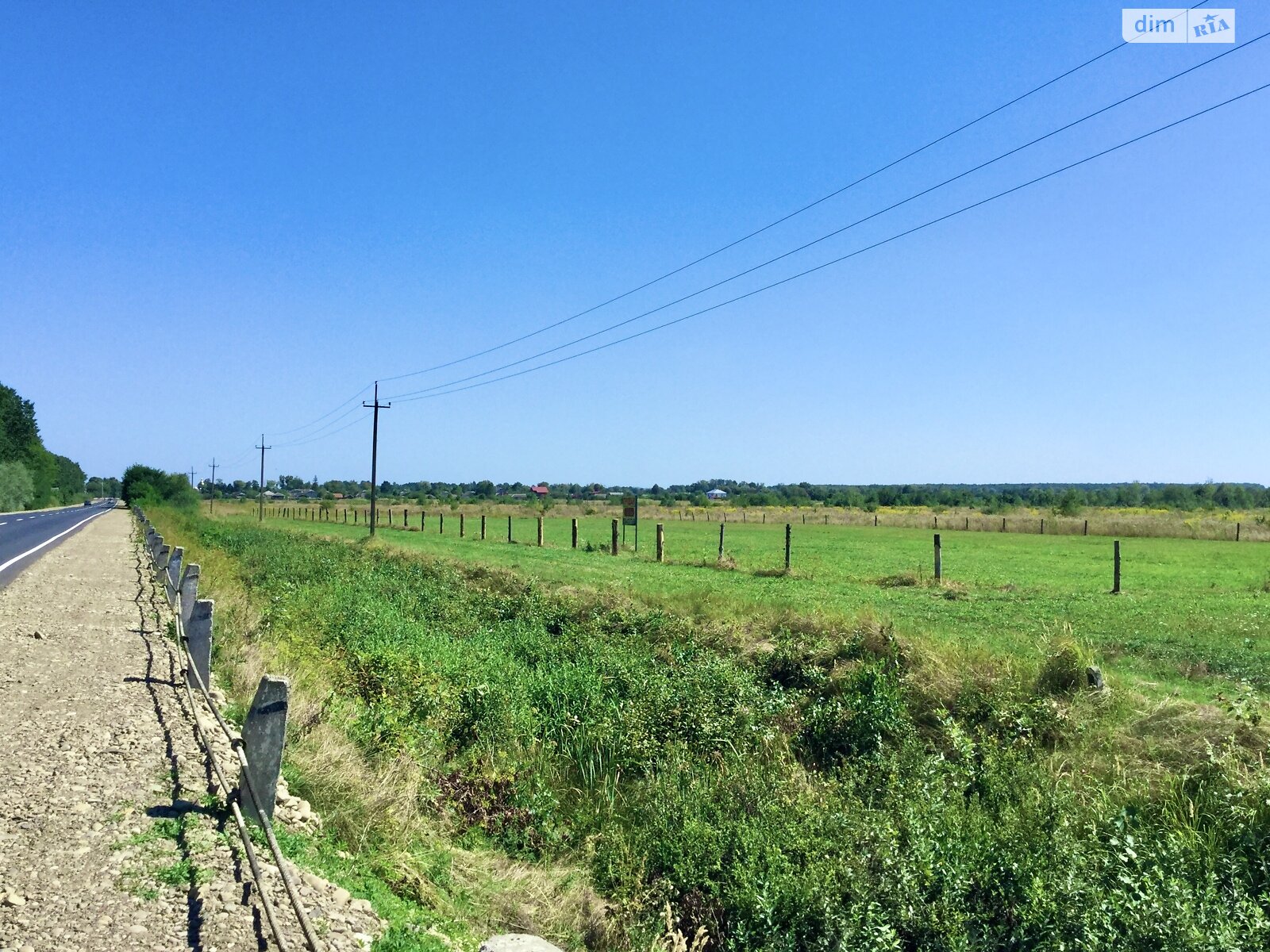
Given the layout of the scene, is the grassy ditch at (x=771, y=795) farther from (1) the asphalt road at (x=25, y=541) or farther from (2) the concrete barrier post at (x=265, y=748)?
(1) the asphalt road at (x=25, y=541)

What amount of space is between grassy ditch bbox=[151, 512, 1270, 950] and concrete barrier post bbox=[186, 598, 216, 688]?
39.6 inches

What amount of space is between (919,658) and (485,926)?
25.8ft

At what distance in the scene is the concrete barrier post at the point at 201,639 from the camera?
834 centimetres

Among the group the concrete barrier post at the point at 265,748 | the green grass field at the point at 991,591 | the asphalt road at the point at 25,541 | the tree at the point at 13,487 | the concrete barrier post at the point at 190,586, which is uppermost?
the tree at the point at 13,487

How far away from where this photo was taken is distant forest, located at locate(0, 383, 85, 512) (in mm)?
92438

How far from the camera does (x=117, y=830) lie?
5.37 metres

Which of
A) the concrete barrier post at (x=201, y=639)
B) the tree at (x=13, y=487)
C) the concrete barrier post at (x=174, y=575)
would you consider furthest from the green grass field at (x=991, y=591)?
the tree at (x=13, y=487)

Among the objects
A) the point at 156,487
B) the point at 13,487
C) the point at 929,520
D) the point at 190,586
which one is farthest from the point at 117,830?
the point at 13,487

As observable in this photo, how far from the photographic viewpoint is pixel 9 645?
1092cm

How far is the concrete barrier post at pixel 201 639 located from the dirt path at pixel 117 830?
35 cm

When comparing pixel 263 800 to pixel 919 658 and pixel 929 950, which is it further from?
pixel 919 658

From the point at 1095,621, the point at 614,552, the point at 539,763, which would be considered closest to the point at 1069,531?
the point at 614,552

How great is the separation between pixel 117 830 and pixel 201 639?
128 inches

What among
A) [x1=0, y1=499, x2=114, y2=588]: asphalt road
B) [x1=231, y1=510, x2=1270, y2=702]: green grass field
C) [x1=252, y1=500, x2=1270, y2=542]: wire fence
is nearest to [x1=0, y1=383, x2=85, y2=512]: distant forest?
[x1=252, y1=500, x2=1270, y2=542]: wire fence
